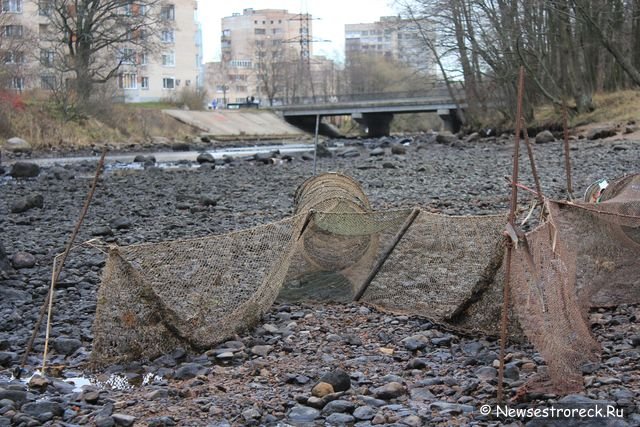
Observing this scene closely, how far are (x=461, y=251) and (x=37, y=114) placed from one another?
4247 centimetres

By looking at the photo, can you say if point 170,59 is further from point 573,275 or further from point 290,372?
point 573,275

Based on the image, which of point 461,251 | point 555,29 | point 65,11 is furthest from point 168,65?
point 461,251

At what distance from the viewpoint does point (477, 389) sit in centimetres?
509

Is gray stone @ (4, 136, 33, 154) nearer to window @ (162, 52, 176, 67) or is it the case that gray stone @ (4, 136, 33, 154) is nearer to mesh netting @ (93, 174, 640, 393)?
mesh netting @ (93, 174, 640, 393)

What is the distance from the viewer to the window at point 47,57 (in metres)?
51.2

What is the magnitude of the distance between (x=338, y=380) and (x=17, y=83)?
167ft

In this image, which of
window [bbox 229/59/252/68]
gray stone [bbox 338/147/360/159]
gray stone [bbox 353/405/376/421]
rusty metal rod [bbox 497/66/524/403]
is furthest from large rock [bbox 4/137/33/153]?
window [bbox 229/59/252/68]

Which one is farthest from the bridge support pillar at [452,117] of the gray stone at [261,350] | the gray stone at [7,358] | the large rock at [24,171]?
the gray stone at [7,358]

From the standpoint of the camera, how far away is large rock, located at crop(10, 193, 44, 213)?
15.4 meters

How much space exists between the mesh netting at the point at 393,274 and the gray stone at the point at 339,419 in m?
0.99

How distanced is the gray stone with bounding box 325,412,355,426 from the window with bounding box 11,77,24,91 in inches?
1906

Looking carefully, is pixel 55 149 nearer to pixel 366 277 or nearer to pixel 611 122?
pixel 611 122

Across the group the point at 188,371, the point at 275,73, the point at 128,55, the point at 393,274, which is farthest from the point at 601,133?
the point at 275,73

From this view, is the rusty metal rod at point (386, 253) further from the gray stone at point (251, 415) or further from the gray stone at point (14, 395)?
the gray stone at point (14, 395)
